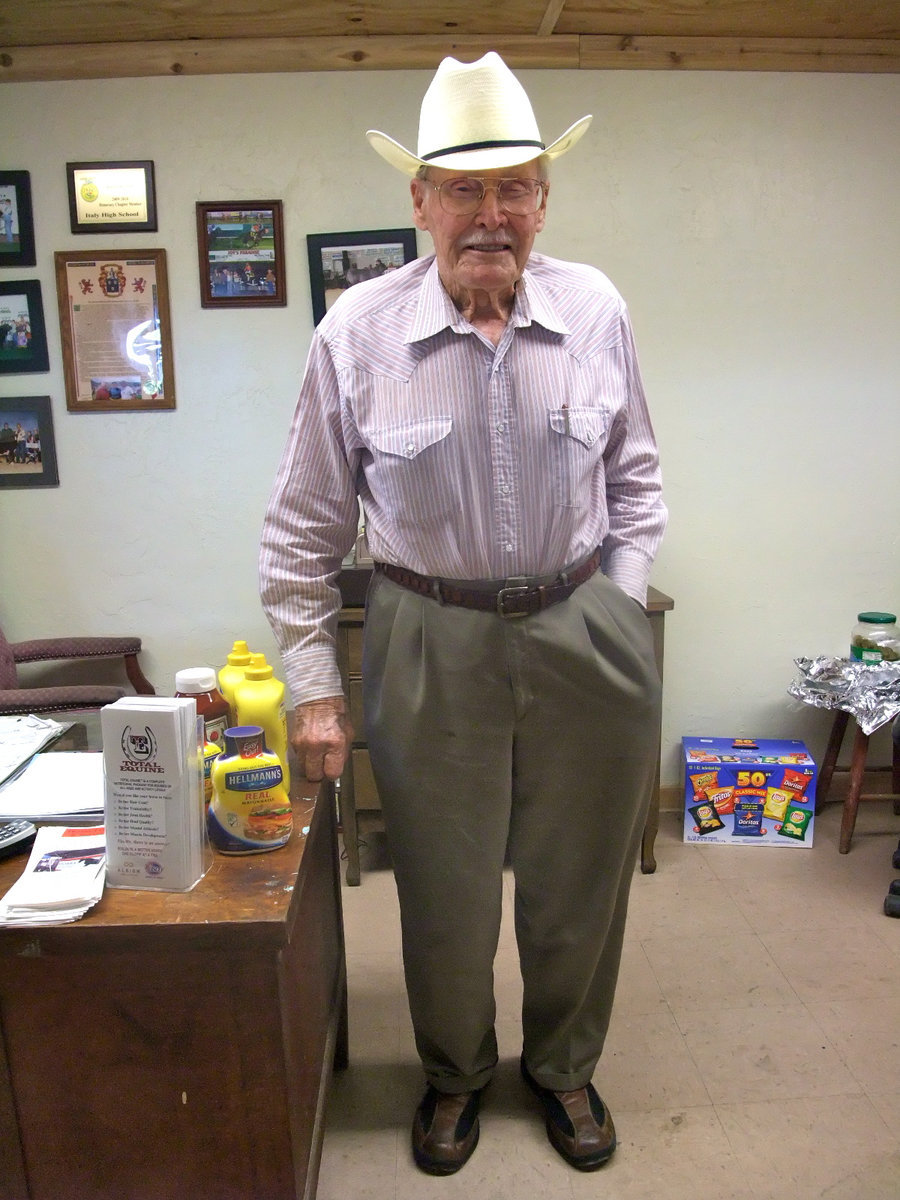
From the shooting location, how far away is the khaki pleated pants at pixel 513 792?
4.15 feet

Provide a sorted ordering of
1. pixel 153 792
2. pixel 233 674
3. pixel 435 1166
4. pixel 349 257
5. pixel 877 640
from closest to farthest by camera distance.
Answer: pixel 153 792 < pixel 233 674 < pixel 435 1166 < pixel 349 257 < pixel 877 640

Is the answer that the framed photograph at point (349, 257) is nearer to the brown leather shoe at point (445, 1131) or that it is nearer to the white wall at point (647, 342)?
the white wall at point (647, 342)

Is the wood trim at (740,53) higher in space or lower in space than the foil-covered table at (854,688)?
higher

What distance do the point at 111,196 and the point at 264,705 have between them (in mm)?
1828

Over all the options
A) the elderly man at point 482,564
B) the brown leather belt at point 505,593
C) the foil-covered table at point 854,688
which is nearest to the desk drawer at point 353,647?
the elderly man at point 482,564

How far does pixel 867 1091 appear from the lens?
5.19ft

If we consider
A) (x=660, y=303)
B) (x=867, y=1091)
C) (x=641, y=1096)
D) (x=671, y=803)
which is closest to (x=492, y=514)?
(x=641, y=1096)

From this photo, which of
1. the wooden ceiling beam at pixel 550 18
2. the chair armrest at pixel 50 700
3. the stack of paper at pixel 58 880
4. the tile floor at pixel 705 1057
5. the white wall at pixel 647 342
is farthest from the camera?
the white wall at pixel 647 342

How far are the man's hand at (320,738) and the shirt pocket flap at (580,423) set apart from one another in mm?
519

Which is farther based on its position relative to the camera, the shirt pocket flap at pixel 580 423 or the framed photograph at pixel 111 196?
the framed photograph at pixel 111 196

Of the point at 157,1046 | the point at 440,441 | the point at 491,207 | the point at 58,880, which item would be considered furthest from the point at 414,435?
the point at 157,1046

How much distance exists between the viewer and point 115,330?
8.07 feet

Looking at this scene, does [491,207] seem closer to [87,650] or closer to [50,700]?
[50,700]

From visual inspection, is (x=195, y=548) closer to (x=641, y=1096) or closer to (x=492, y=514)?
(x=492, y=514)
